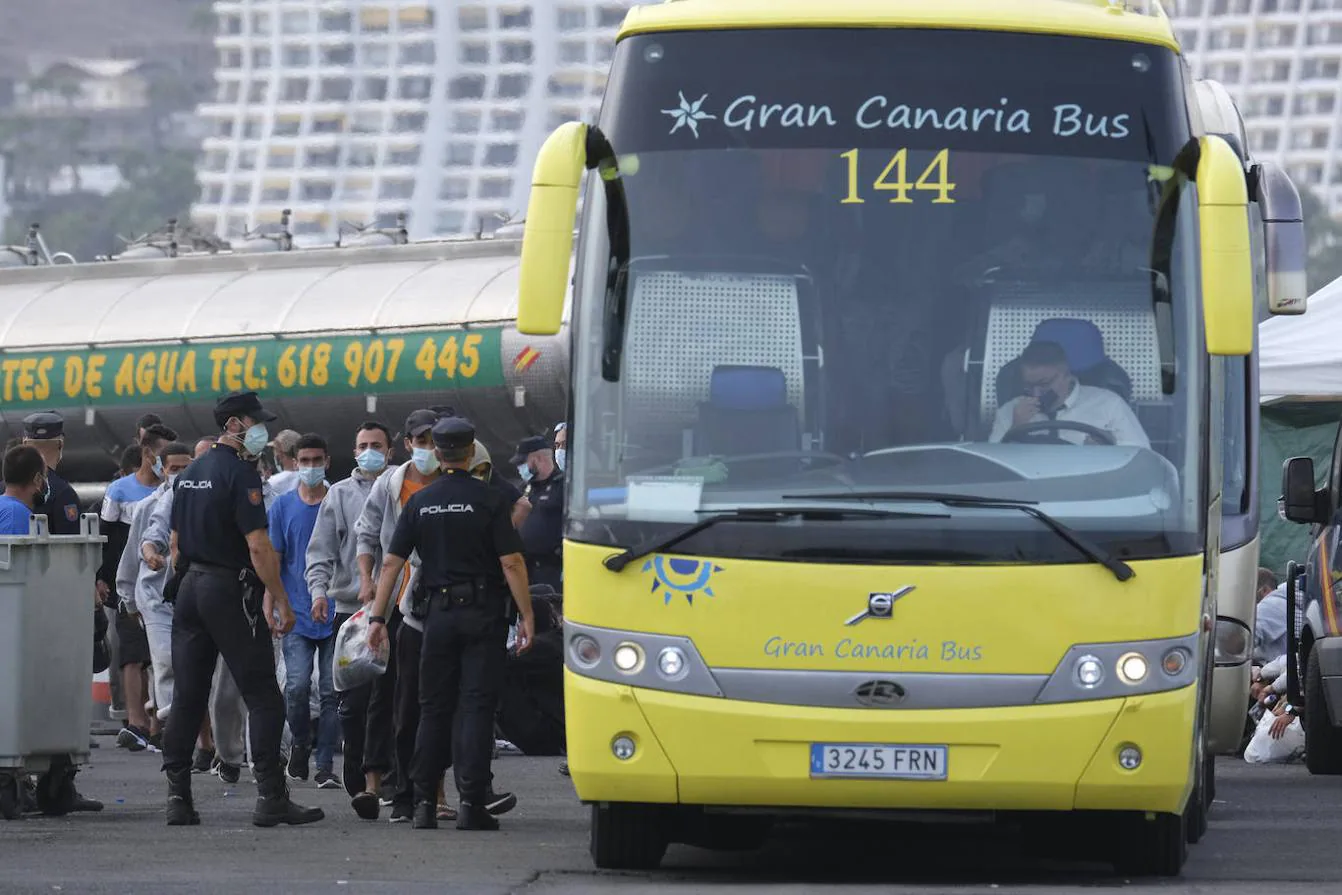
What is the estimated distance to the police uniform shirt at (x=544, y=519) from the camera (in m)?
15.5

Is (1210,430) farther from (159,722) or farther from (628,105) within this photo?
(159,722)

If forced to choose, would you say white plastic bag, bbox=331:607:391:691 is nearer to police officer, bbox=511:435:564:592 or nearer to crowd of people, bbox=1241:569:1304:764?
police officer, bbox=511:435:564:592

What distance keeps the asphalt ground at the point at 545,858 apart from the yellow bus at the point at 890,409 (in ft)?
1.04

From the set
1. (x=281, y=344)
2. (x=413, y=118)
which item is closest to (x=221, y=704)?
(x=281, y=344)

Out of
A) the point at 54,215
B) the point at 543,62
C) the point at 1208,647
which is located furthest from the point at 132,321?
the point at 54,215

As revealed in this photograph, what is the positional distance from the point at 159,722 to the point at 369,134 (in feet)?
567

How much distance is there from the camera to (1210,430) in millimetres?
9680

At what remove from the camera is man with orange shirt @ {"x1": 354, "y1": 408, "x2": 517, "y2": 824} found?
11898 millimetres

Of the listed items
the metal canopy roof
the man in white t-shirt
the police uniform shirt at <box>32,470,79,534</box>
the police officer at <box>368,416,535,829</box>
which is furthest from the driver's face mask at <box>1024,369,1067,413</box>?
the metal canopy roof

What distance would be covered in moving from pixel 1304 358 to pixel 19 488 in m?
10.3

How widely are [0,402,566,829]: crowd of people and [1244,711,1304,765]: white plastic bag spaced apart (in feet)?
14.3

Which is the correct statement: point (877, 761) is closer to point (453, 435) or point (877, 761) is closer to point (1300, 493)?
point (453, 435)

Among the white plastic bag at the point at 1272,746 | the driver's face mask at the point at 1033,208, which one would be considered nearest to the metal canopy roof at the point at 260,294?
the white plastic bag at the point at 1272,746

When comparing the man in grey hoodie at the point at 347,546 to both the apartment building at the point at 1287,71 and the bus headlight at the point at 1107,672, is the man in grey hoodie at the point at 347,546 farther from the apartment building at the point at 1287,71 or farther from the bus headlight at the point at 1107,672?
the apartment building at the point at 1287,71
